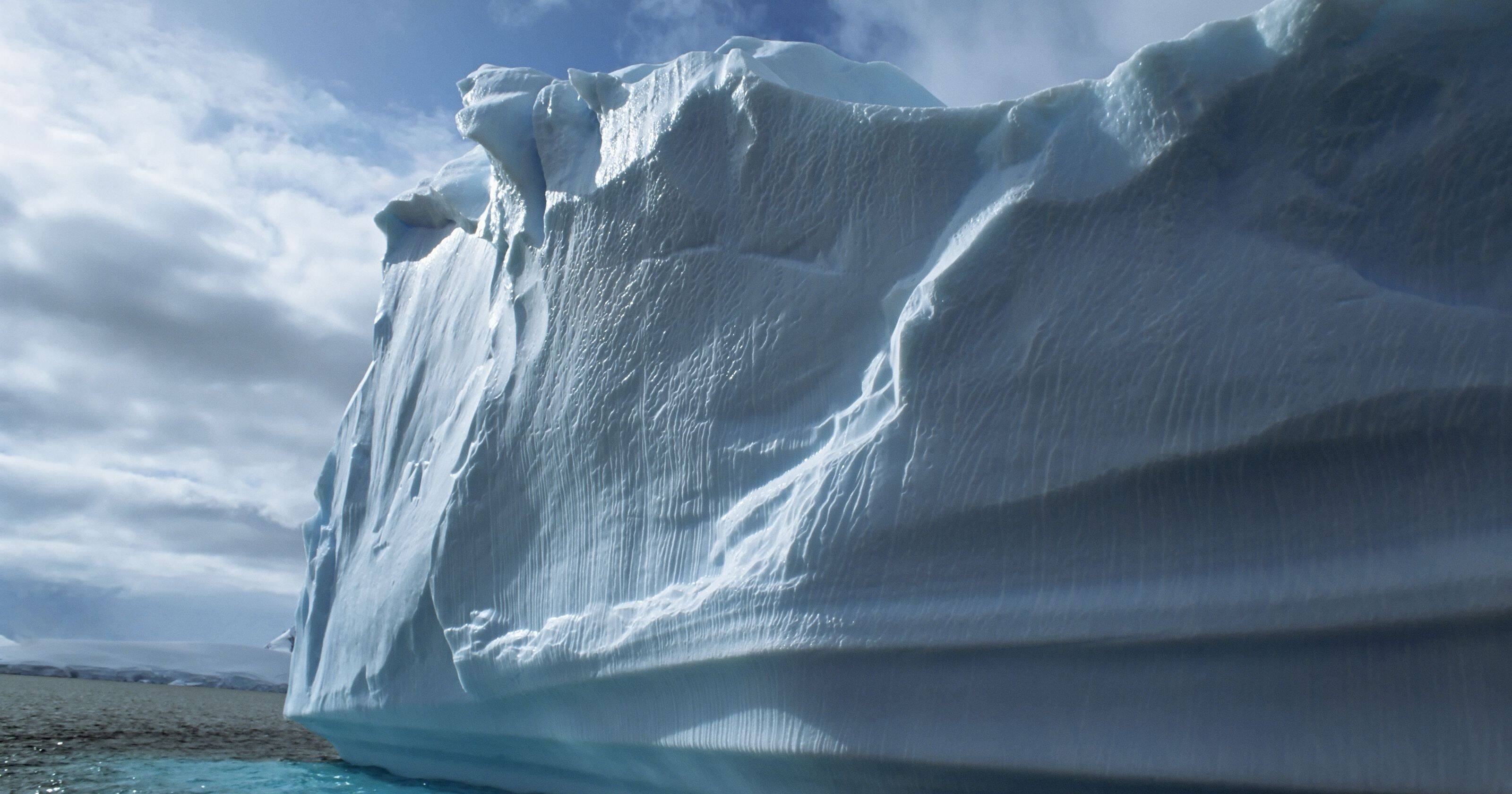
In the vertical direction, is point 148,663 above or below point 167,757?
below

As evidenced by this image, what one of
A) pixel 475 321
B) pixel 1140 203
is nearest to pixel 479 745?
pixel 475 321

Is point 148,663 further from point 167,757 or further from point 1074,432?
point 1074,432

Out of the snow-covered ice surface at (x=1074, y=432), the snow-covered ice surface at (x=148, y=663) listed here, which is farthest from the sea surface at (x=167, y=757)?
the snow-covered ice surface at (x=148, y=663)

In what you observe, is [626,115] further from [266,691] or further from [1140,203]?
[266,691]

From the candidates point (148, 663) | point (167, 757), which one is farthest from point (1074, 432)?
point (148, 663)

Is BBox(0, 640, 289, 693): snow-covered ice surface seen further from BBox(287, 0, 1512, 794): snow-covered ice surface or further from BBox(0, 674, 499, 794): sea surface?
BBox(287, 0, 1512, 794): snow-covered ice surface

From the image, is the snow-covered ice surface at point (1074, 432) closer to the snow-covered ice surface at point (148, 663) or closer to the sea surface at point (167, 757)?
the sea surface at point (167, 757)

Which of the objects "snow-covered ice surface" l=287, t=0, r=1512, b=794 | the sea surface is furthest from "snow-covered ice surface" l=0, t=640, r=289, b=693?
"snow-covered ice surface" l=287, t=0, r=1512, b=794
